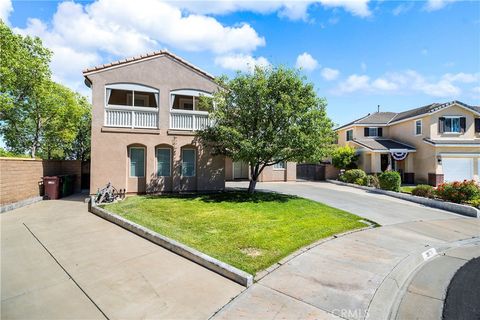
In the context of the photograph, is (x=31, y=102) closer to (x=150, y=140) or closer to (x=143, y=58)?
(x=143, y=58)

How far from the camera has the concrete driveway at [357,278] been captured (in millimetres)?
4047

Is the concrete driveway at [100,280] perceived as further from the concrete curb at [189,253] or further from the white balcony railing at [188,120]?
the white balcony railing at [188,120]

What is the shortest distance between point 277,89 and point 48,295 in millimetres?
10749

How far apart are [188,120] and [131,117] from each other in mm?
2950

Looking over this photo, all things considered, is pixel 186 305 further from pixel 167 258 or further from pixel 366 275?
pixel 366 275

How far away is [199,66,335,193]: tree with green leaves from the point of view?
11547 mm

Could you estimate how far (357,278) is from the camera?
16.7 ft

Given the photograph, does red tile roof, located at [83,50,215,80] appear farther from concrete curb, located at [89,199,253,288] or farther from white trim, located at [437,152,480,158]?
white trim, located at [437,152,480,158]

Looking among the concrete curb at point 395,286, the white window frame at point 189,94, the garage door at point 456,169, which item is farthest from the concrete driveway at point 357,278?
the garage door at point 456,169

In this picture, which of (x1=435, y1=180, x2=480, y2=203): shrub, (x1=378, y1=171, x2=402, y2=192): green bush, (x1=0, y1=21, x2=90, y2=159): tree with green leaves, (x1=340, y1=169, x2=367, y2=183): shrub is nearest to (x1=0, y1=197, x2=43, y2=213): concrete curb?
(x1=0, y1=21, x2=90, y2=159): tree with green leaves

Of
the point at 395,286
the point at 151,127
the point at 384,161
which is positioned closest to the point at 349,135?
the point at 384,161

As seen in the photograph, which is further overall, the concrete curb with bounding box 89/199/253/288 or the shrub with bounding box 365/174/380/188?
the shrub with bounding box 365/174/380/188

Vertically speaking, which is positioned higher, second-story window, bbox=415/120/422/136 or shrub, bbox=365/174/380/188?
second-story window, bbox=415/120/422/136

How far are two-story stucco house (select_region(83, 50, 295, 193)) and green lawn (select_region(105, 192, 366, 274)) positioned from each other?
1.61 m
